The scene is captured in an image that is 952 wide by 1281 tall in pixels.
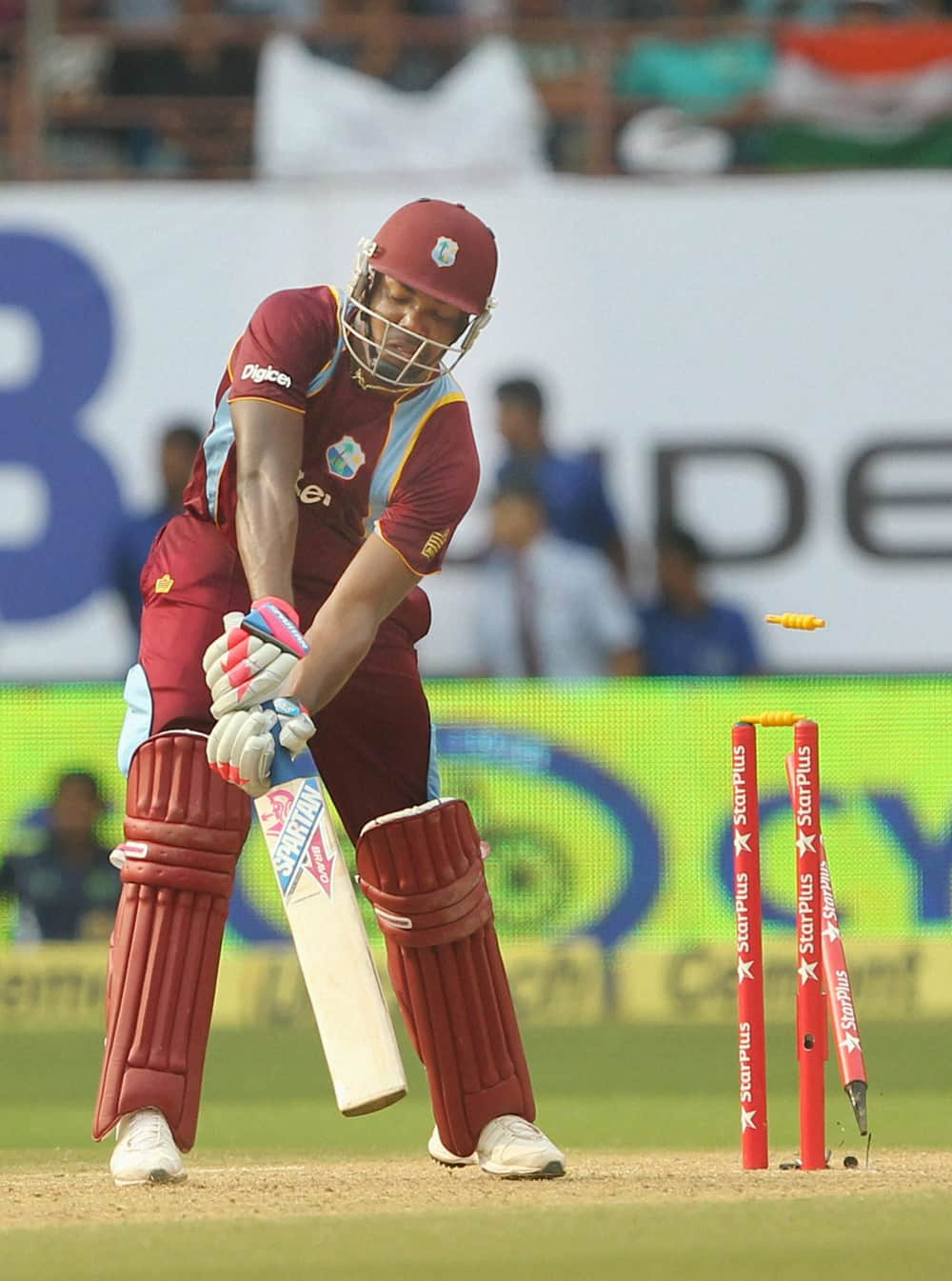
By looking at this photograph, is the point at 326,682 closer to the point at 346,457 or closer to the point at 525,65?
the point at 346,457

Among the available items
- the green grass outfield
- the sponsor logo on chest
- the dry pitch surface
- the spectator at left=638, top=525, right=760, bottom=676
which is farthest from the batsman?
the spectator at left=638, top=525, right=760, bottom=676

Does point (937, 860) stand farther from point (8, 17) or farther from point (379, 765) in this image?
point (8, 17)

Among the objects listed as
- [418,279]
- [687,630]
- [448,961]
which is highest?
[418,279]

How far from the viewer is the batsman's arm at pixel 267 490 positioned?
4.05m

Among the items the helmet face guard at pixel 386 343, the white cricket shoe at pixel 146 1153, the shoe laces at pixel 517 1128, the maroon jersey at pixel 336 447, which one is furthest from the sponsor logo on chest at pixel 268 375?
the shoe laces at pixel 517 1128

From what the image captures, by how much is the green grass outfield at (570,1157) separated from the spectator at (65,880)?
1.71 feet

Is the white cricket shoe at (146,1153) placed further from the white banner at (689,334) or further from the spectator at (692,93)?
the spectator at (692,93)

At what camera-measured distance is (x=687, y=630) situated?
29.6 ft

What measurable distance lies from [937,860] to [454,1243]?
16.3 feet

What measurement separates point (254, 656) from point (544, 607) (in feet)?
16.5

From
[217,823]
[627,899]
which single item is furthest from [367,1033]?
[627,899]

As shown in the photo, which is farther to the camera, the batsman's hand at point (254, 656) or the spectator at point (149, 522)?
the spectator at point (149, 522)

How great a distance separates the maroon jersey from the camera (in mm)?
4152

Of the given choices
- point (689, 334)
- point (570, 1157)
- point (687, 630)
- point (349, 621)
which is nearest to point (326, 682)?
point (349, 621)
